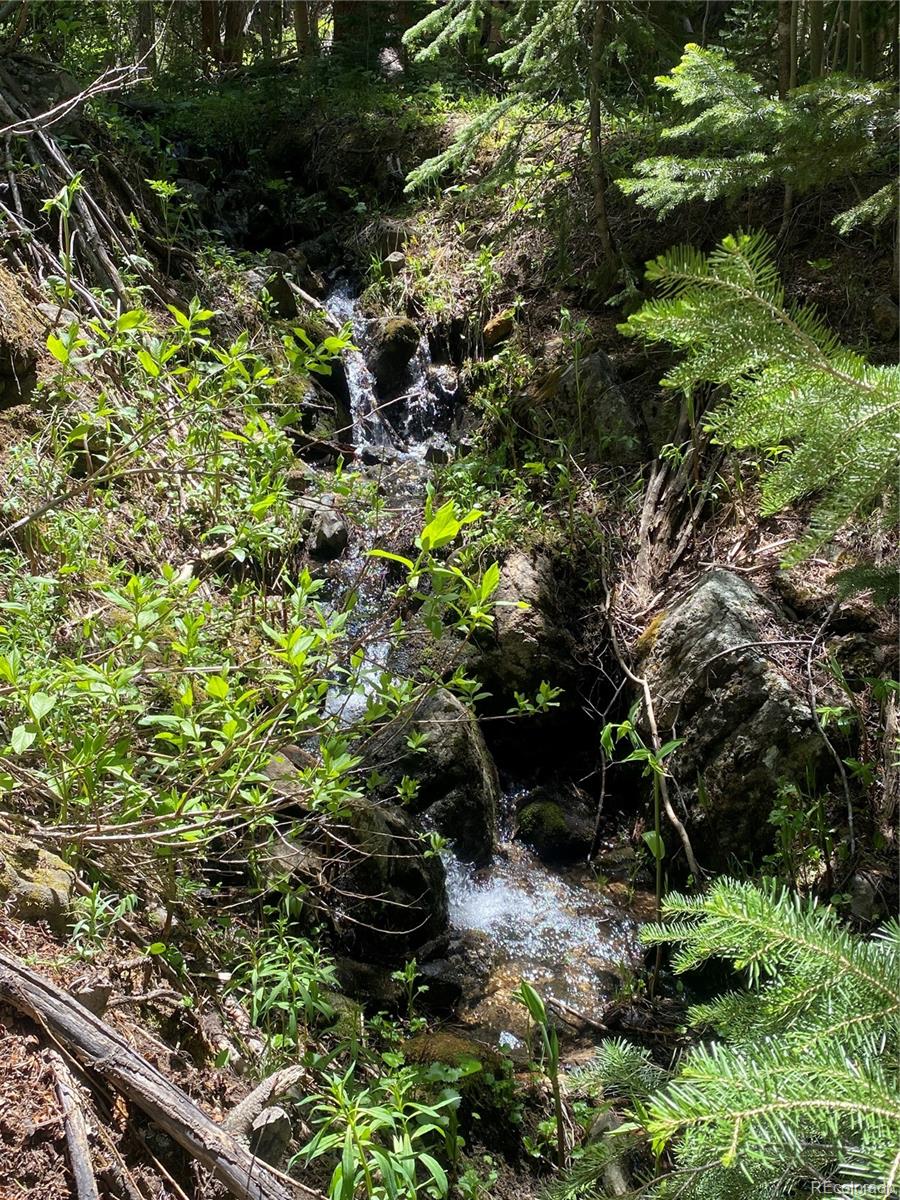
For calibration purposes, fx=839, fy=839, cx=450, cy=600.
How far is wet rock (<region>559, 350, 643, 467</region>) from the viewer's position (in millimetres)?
5949

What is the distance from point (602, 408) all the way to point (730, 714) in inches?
106

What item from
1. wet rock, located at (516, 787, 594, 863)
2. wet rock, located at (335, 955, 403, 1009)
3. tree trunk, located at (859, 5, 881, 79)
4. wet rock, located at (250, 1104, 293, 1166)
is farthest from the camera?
tree trunk, located at (859, 5, 881, 79)

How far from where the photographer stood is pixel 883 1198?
1.04m

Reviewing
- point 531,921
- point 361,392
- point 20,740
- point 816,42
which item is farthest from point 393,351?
point 20,740

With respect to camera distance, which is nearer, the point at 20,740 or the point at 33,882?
the point at 20,740

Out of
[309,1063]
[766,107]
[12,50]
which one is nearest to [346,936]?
[309,1063]

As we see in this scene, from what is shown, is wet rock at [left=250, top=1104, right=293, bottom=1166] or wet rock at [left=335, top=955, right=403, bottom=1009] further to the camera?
wet rock at [left=335, top=955, right=403, bottom=1009]

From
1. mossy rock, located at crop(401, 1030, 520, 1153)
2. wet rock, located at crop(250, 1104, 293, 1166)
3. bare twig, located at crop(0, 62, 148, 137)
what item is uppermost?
bare twig, located at crop(0, 62, 148, 137)

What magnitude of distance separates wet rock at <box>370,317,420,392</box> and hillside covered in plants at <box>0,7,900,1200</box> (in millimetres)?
33

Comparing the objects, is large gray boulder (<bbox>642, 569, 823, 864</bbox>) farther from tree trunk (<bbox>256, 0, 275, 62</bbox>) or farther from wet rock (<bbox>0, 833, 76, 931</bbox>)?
tree trunk (<bbox>256, 0, 275, 62</bbox>)

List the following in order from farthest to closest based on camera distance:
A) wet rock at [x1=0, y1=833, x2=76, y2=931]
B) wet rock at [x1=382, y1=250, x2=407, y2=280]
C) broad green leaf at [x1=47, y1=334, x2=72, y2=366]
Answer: wet rock at [x1=382, y1=250, x2=407, y2=280], broad green leaf at [x1=47, y1=334, x2=72, y2=366], wet rock at [x1=0, y1=833, x2=76, y2=931]

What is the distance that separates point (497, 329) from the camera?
23.7 feet

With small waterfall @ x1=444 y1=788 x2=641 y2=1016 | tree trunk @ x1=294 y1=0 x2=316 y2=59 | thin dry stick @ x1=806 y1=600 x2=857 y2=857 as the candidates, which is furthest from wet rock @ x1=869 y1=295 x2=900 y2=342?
tree trunk @ x1=294 y1=0 x2=316 y2=59

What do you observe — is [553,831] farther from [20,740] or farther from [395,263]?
[395,263]
